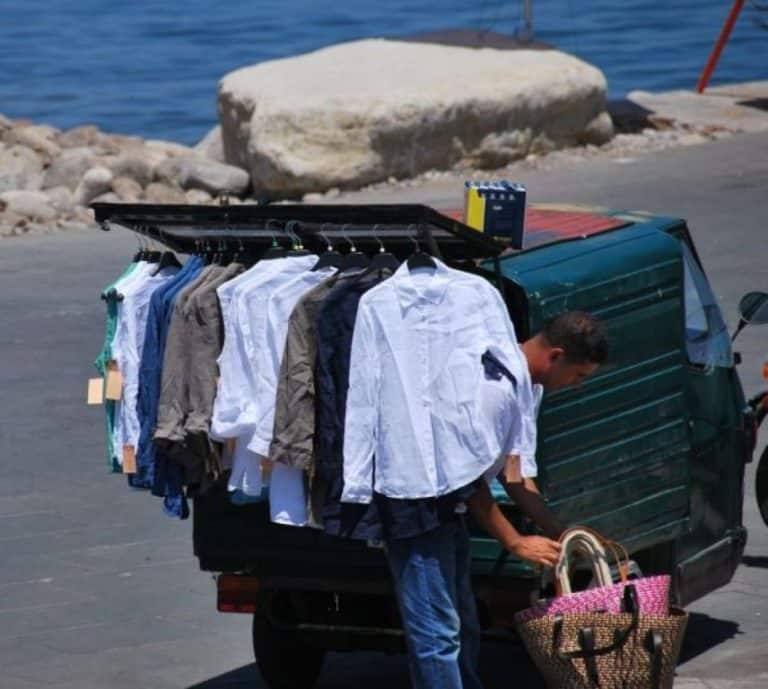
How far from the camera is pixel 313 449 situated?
21.4 ft

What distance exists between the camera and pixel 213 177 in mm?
20078

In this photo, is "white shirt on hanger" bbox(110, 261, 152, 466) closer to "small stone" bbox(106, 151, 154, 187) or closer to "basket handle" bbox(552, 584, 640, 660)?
"basket handle" bbox(552, 584, 640, 660)

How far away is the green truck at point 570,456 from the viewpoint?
6945 millimetres

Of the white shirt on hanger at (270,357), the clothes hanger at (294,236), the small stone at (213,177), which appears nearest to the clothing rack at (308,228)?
the clothes hanger at (294,236)

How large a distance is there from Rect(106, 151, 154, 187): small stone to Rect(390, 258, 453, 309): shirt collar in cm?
1448

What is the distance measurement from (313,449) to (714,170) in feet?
43.7

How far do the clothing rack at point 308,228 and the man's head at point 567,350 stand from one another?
0.40 metres

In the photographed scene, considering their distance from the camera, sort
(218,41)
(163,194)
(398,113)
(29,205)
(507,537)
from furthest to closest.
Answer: (218,41), (163,194), (398,113), (29,205), (507,537)

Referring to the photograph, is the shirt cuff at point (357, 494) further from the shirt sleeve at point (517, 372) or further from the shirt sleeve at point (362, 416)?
the shirt sleeve at point (517, 372)

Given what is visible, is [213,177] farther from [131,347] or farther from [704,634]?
[131,347]

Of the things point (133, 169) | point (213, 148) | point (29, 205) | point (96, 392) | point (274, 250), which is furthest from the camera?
point (213, 148)

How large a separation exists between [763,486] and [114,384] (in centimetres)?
351

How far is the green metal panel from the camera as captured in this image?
23.0 feet

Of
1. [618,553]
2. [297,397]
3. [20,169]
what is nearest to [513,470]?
[618,553]
